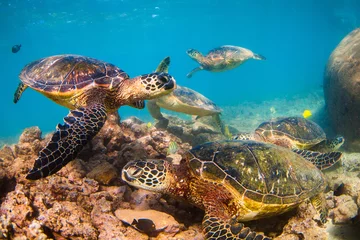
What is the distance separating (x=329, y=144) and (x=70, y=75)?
661 cm

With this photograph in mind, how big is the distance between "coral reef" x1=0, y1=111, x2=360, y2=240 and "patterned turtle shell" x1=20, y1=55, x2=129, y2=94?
1130 millimetres

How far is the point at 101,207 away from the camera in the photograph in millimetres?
3203

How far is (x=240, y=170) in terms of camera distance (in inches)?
130

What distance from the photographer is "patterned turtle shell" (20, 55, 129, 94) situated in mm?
4648

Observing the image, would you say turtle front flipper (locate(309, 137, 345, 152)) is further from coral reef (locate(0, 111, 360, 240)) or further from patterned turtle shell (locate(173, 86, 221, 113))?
patterned turtle shell (locate(173, 86, 221, 113))

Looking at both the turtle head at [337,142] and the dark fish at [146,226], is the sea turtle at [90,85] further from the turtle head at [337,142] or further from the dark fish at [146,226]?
the turtle head at [337,142]

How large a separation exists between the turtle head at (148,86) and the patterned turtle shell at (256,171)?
1546 millimetres

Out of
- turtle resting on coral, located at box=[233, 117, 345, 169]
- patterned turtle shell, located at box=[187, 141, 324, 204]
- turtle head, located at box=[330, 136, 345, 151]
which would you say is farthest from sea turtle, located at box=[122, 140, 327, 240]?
turtle head, located at box=[330, 136, 345, 151]

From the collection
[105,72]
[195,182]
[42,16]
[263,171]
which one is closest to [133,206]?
[195,182]

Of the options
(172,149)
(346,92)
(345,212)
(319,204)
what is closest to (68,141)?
(172,149)

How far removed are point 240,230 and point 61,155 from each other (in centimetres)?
238

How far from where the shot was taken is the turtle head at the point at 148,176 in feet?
10.3

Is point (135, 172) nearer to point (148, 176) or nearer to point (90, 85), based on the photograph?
point (148, 176)

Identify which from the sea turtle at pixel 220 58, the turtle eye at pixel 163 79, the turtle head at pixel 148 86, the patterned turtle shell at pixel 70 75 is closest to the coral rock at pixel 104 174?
the turtle head at pixel 148 86
